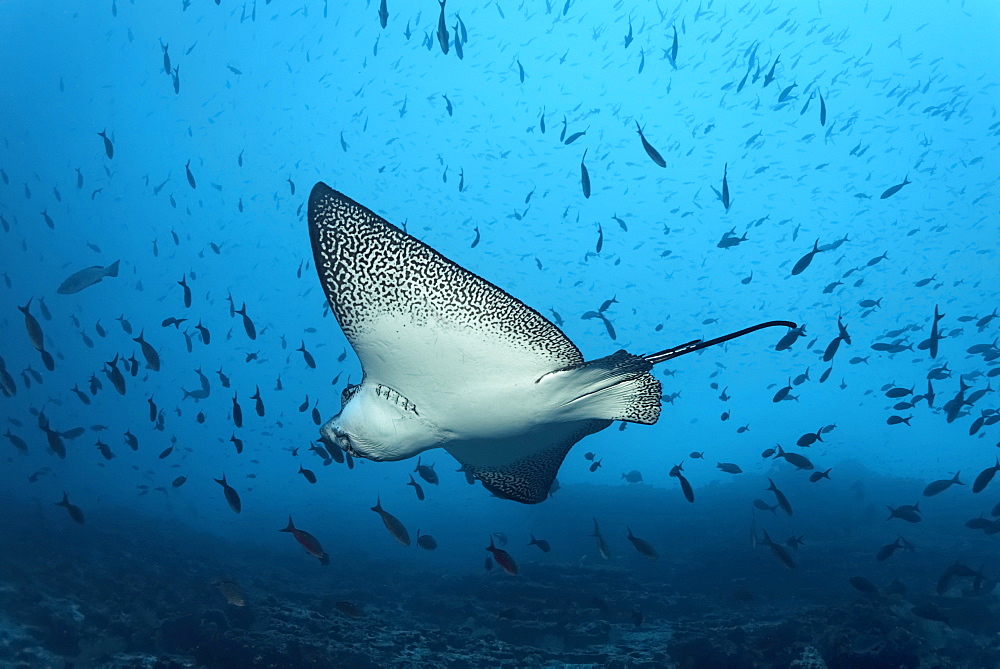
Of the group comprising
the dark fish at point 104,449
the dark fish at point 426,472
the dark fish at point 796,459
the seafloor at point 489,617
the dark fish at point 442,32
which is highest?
the dark fish at point 442,32

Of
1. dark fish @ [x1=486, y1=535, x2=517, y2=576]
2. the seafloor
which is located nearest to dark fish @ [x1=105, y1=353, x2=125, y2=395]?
the seafloor

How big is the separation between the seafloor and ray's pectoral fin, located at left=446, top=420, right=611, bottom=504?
4.23m

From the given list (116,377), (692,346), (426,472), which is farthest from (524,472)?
(116,377)

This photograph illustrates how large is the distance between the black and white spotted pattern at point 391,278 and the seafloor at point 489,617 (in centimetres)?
574

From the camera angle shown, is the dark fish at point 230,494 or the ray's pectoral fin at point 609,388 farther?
the dark fish at point 230,494

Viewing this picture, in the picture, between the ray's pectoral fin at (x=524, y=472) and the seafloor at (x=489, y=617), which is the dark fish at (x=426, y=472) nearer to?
the seafloor at (x=489, y=617)

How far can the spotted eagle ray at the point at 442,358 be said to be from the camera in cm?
224

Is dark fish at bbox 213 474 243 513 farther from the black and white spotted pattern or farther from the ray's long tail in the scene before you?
the ray's long tail

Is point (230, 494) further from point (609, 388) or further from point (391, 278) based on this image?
point (609, 388)

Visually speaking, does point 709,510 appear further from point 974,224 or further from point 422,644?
point 974,224

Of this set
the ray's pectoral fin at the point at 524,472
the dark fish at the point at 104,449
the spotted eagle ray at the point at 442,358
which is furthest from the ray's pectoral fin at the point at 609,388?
the dark fish at the point at 104,449

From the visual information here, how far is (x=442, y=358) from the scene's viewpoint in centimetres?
246

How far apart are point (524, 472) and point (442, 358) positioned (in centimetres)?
150

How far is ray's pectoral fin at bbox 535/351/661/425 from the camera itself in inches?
94.3
